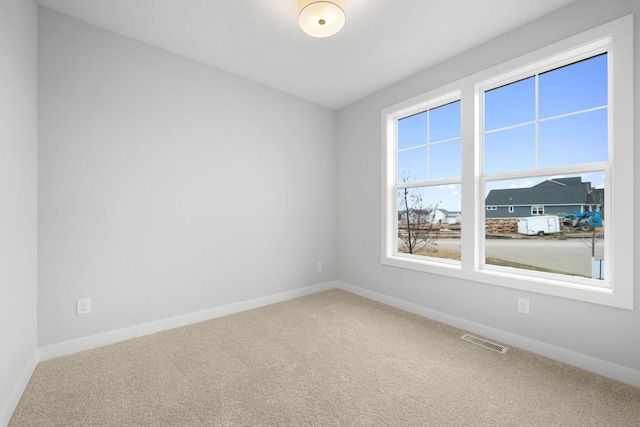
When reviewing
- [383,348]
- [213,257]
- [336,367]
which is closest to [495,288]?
[383,348]

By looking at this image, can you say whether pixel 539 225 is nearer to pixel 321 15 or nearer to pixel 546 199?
pixel 546 199

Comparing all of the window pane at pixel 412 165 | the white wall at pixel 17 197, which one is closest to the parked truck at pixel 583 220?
the window pane at pixel 412 165

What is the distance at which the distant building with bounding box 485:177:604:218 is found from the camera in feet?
6.82

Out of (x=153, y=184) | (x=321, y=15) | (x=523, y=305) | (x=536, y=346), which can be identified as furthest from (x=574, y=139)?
(x=153, y=184)

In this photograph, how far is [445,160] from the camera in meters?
2.97

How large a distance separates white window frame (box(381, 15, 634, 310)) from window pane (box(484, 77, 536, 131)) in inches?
3.4

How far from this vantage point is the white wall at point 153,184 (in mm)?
2121

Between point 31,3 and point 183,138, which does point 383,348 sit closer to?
point 183,138

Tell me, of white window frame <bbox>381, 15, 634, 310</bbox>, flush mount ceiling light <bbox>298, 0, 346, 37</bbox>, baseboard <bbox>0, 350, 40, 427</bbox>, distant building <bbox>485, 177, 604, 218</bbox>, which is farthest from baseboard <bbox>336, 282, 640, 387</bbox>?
baseboard <bbox>0, 350, 40, 427</bbox>

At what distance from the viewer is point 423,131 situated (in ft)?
10.5

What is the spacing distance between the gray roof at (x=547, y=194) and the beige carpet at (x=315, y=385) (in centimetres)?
126

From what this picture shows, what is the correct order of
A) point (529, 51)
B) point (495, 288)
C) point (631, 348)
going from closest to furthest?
1. point (631, 348)
2. point (529, 51)
3. point (495, 288)

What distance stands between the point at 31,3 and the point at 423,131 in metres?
3.54

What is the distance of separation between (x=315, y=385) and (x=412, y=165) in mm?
2575
